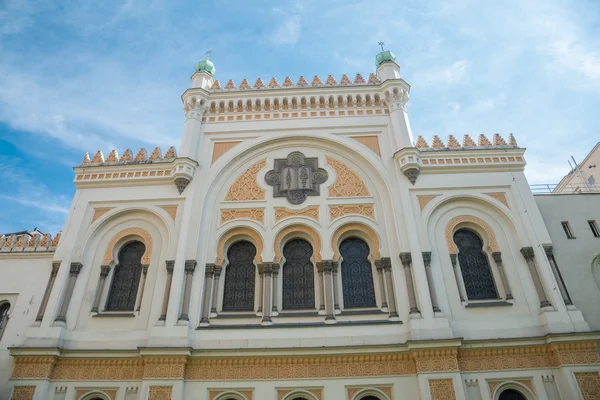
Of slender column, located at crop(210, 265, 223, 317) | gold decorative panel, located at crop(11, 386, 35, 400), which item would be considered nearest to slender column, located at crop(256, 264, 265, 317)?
slender column, located at crop(210, 265, 223, 317)

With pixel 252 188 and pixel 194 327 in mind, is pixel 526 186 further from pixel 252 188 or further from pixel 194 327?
pixel 194 327

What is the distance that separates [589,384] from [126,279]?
12685mm

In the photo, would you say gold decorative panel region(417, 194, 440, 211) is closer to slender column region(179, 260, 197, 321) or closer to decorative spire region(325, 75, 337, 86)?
decorative spire region(325, 75, 337, 86)

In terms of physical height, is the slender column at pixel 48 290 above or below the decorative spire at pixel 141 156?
below

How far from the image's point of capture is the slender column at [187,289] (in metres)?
11.0

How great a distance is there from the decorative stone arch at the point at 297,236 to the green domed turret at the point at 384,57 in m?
7.62

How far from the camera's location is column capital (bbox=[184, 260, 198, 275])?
1164cm

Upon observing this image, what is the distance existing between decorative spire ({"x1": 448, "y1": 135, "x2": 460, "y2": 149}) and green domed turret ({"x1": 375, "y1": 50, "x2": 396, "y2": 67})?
13.2ft

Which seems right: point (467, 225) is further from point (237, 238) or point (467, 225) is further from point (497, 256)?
point (237, 238)

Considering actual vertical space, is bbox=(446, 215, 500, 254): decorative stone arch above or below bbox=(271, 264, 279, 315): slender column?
above

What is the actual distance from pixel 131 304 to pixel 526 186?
12.6 metres

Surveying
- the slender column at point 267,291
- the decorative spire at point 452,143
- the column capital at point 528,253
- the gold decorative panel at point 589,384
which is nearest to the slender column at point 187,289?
the slender column at point 267,291

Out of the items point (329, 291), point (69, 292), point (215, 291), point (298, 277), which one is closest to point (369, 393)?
point (329, 291)

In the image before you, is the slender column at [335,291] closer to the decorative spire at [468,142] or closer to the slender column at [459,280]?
the slender column at [459,280]
